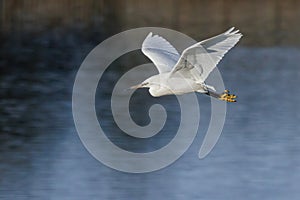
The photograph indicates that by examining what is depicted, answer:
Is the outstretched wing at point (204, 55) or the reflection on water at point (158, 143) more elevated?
the outstretched wing at point (204, 55)

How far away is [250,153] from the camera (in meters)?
9.19

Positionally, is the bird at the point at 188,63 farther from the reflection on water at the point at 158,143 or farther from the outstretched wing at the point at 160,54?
the reflection on water at the point at 158,143

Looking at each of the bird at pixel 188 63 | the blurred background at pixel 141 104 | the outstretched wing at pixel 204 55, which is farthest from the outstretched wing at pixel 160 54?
the blurred background at pixel 141 104

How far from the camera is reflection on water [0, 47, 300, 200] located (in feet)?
26.7

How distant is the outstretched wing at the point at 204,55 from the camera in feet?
21.8

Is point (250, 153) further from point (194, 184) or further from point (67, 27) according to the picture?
point (67, 27)

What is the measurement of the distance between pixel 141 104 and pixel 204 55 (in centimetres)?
431

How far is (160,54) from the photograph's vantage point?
25.7 feet

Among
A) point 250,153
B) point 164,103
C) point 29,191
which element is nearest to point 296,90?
point 164,103

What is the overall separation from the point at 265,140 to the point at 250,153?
1.54ft

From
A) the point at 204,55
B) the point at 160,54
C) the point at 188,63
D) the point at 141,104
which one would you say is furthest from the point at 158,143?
the point at 204,55

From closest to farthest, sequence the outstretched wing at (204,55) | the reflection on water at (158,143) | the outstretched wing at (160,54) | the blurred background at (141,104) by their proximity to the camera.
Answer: the outstretched wing at (204,55), the outstretched wing at (160,54), the reflection on water at (158,143), the blurred background at (141,104)

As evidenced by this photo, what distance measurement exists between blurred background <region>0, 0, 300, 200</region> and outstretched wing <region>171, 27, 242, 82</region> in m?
1.20

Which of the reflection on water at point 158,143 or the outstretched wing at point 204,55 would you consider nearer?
the outstretched wing at point 204,55
